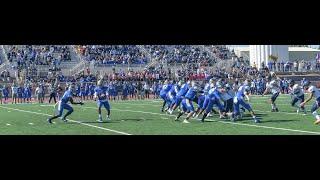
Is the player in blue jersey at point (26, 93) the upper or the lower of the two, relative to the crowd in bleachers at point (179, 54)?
lower

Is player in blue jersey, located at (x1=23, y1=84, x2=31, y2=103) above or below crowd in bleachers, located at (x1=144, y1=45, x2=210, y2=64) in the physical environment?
below

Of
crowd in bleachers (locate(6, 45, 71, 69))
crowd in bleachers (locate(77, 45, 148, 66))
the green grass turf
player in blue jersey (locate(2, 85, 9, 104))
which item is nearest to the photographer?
the green grass turf

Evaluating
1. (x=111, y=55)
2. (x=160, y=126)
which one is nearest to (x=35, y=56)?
(x=111, y=55)

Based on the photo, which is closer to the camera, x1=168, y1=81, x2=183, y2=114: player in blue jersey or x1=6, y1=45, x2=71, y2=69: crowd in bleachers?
x1=168, y1=81, x2=183, y2=114: player in blue jersey

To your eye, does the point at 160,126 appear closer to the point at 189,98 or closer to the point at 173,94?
the point at 189,98

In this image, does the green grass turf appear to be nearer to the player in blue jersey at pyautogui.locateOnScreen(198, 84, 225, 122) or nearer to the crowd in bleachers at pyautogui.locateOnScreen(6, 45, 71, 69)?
the player in blue jersey at pyautogui.locateOnScreen(198, 84, 225, 122)

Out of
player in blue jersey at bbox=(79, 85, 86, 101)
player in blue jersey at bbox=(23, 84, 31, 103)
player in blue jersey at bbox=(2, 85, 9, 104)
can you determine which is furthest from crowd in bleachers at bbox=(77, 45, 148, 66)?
player in blue jersey at bbox=(2, 85, 9, 104)

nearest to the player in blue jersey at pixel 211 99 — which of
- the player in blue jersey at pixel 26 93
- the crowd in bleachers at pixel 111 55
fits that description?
the player in blue jersey at pixel 26 93

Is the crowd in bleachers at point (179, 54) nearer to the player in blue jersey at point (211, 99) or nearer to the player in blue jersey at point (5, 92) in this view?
the player in blue jersey at point (5, 92)
